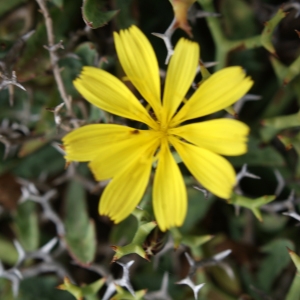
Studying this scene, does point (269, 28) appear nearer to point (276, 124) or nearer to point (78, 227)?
point (276, 124)

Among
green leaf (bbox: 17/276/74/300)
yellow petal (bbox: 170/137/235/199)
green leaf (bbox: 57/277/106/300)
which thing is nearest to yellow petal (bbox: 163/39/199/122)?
yellow petal (bbox: 170/137/235/199)

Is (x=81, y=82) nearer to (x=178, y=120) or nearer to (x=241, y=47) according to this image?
(x=178, y=120)

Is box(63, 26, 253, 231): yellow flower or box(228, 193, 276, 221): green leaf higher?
box(63, 26, 253, 231): yellow flower

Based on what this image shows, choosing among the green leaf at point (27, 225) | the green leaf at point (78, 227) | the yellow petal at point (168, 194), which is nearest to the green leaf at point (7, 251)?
the green leaf at point (27, 225)

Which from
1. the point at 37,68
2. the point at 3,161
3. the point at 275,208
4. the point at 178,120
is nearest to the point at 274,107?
the point at 275,208

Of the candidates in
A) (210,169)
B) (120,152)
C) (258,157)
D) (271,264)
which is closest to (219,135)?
(210,169)

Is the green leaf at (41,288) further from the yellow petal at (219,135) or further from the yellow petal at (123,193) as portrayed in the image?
the yellow petal at (219,135)

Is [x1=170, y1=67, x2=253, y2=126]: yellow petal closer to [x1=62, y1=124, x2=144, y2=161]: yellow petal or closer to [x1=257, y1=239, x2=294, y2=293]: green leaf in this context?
[x1=62, y1=124, x2=144, y2=161]: yellow petal
